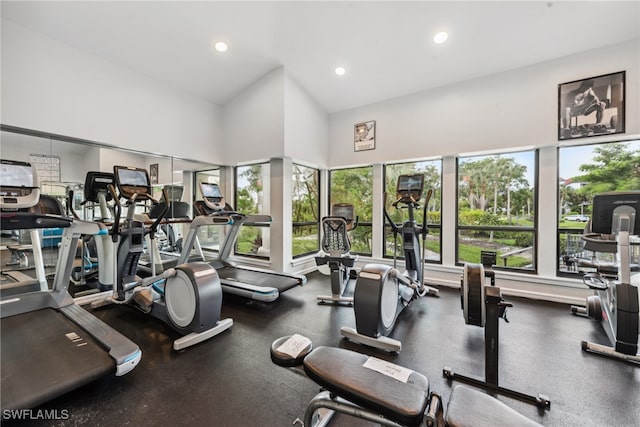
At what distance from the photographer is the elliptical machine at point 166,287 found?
101 inches

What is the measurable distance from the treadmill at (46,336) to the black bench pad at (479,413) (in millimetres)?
2249

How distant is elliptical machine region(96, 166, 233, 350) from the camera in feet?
8.42

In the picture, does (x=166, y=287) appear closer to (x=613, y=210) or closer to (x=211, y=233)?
(x=211, y=233)

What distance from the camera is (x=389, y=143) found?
5.06 m

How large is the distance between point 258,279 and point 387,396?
137 inches

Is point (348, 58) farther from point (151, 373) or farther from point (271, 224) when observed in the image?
point (151, 373)

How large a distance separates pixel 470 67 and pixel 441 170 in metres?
1.69

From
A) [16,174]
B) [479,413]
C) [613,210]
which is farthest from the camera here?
[613,210]

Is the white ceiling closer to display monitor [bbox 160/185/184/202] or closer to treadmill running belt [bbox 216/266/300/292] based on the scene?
display monitor [bbox 160/185/184/202]

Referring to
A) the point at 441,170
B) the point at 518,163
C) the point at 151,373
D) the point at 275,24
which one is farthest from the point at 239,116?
the point at 518,163

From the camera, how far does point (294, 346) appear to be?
125 cm

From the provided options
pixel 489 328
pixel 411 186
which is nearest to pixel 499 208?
pixel 411 186

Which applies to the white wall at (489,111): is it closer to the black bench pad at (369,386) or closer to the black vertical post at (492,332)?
the black vertical post at (492,332)

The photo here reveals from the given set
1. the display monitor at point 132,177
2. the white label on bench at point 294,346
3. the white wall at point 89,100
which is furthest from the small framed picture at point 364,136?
the white label on bench at point 294,346
